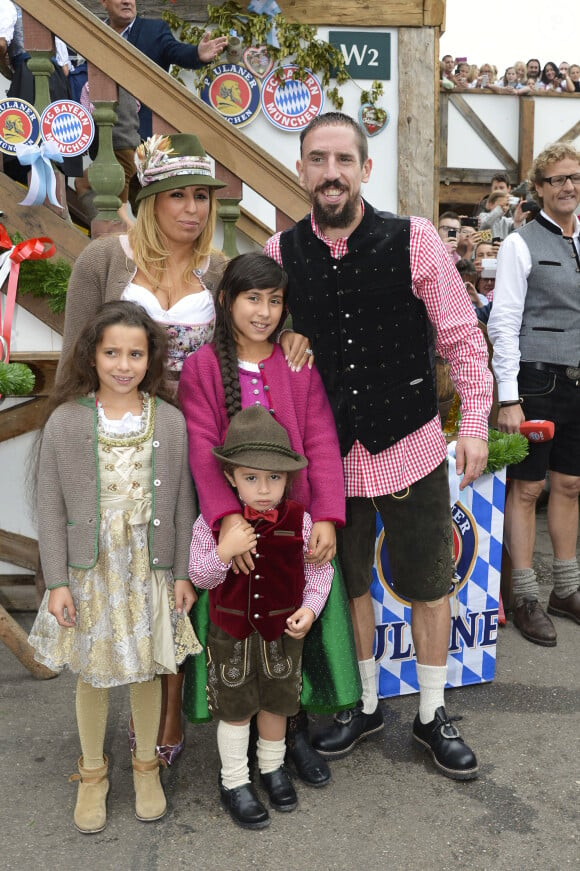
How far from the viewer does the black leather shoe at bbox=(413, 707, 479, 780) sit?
271 centimetres

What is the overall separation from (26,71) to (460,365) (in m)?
2.85

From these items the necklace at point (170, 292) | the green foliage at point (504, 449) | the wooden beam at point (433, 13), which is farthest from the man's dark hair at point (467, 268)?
the necklace at point (170, 292)

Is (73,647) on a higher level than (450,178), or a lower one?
lower

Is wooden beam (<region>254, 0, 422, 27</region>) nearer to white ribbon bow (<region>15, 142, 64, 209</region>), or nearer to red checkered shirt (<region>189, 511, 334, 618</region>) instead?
white ribbon bow (<region>15, 142, 64, 209</region>)

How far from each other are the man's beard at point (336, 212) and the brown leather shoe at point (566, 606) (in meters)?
2.27

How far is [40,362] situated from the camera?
3803 millimetres

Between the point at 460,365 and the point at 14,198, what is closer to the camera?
the point at 460,365

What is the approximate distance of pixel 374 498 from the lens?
279cm

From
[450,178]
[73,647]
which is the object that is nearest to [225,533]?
[73,647]

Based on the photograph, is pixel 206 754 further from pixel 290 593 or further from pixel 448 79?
pixel 448 79

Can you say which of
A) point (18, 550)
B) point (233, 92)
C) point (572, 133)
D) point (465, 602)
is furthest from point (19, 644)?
point (572, 133)

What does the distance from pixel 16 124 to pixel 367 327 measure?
1.97 m

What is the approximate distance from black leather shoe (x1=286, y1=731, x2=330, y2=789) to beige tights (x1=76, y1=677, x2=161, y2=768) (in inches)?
18.7

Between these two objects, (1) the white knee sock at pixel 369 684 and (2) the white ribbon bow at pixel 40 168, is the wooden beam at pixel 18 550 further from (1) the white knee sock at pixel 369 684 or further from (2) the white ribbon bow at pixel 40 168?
(1) the white knee sock at pixel 369 684
